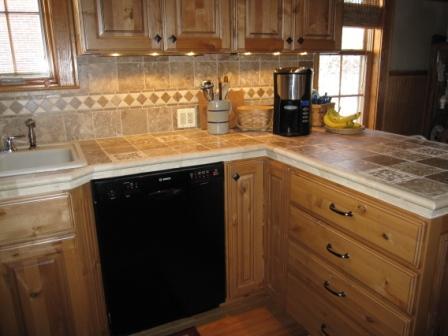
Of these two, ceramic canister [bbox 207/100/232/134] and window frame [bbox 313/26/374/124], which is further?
window frame [bbox 313/26/374/124]

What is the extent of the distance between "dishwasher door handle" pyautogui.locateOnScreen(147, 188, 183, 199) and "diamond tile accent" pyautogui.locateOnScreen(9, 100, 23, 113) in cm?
89

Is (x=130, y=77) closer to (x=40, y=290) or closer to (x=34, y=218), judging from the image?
(x=34, y=218)

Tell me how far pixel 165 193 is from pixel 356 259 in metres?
0.89

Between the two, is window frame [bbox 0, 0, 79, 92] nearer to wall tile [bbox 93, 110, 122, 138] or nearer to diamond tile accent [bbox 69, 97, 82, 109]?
diamond tile accent [bbox 69, 97, 82, 109]

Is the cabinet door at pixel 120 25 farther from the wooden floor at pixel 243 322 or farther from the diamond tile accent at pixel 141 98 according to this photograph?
the wooden floor at pixel 243 322

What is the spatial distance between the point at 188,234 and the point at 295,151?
0.68 metres

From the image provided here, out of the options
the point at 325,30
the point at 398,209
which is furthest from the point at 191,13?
the point at 398,209

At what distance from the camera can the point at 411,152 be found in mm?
1658

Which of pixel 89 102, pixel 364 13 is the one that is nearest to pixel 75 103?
pixel 89 102

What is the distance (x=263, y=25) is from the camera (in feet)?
6.63

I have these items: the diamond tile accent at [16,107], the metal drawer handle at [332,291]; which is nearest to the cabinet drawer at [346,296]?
the metal drawer handle at [332,291]

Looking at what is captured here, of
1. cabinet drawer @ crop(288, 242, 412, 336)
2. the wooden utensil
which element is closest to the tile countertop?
the wooden utensil

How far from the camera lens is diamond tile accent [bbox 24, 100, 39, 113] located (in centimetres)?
188

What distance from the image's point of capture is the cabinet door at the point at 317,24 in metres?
2.11
